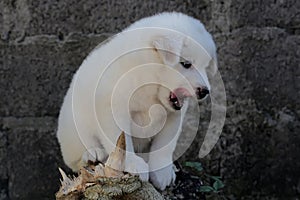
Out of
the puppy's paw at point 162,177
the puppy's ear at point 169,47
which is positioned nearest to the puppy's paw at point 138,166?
the puppy's paw at point 162,177

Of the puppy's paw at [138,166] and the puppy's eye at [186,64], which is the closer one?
the puppy's paw at [138,166]

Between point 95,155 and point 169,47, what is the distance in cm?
36

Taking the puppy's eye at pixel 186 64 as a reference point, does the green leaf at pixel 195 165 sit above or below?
below

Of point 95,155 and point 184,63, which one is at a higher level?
point 184,63

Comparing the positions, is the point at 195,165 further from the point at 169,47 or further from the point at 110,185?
the point at 110,185

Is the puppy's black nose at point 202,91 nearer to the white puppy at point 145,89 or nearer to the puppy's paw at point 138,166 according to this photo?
the white puppy at point 145,89

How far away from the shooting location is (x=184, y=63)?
4.89 ft

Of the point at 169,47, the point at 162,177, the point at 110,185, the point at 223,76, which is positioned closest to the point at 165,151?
the point at 162,177

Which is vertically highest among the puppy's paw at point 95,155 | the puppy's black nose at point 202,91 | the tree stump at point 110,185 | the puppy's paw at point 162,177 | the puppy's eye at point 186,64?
the puppy's eye at point 186,64

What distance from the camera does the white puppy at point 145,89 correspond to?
1489mm

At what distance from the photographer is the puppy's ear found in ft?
4.79

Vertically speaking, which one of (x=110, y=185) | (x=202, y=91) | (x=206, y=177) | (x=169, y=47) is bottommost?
(x=110, y=185)

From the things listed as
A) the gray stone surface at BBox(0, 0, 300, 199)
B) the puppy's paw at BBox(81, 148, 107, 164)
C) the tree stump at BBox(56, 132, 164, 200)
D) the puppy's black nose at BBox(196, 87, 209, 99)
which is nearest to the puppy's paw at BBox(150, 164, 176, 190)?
the puppy's paw at BBox(81, 148, 107, 164)

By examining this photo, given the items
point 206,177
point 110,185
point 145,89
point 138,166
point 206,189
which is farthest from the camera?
point 206,177
